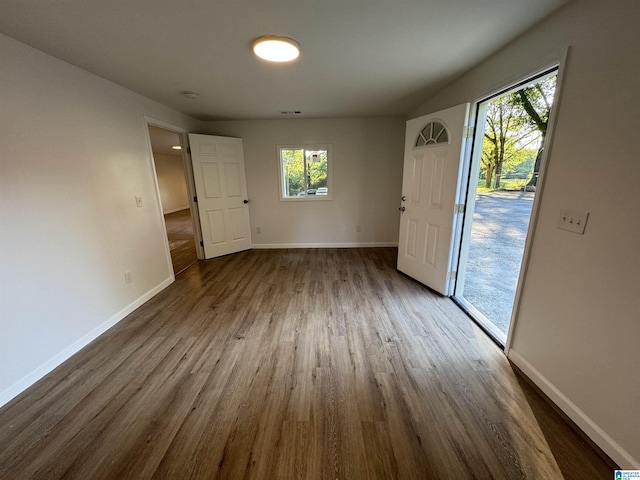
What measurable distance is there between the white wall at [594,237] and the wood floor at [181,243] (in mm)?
4091

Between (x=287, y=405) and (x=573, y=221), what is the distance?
76.4 inches

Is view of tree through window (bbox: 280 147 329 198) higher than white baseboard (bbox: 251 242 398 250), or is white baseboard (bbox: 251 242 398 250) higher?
view of tree through window (bbox: 280 147 329 198)

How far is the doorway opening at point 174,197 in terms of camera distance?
4.44m

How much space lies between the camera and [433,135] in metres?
2.71

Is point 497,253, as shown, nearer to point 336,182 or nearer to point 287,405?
point 336,182

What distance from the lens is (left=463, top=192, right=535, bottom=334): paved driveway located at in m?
2.58

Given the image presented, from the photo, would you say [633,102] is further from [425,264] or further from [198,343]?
[198,343]

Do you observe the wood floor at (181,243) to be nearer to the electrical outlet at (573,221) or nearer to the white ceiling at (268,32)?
the white ceiling at (268,32)

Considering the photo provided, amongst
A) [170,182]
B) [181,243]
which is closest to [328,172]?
[181,243]

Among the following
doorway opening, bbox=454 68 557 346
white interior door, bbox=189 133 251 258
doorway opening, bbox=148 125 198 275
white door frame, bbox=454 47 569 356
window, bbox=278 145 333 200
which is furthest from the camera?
doorway opening, bbox=148 125 198 275

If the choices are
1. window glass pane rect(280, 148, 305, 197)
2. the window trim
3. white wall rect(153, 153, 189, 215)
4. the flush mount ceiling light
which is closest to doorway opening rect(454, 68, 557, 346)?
the flush mount ceiling light

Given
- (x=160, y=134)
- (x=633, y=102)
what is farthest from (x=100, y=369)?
(x=160, y=134)

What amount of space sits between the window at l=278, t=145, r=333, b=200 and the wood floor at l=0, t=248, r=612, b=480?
2541 millimetres

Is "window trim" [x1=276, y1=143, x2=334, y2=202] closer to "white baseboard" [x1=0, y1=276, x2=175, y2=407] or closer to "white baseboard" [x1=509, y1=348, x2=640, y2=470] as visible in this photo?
"white baseboard" [x1=0, y1=276, x2=175, y2=407]
